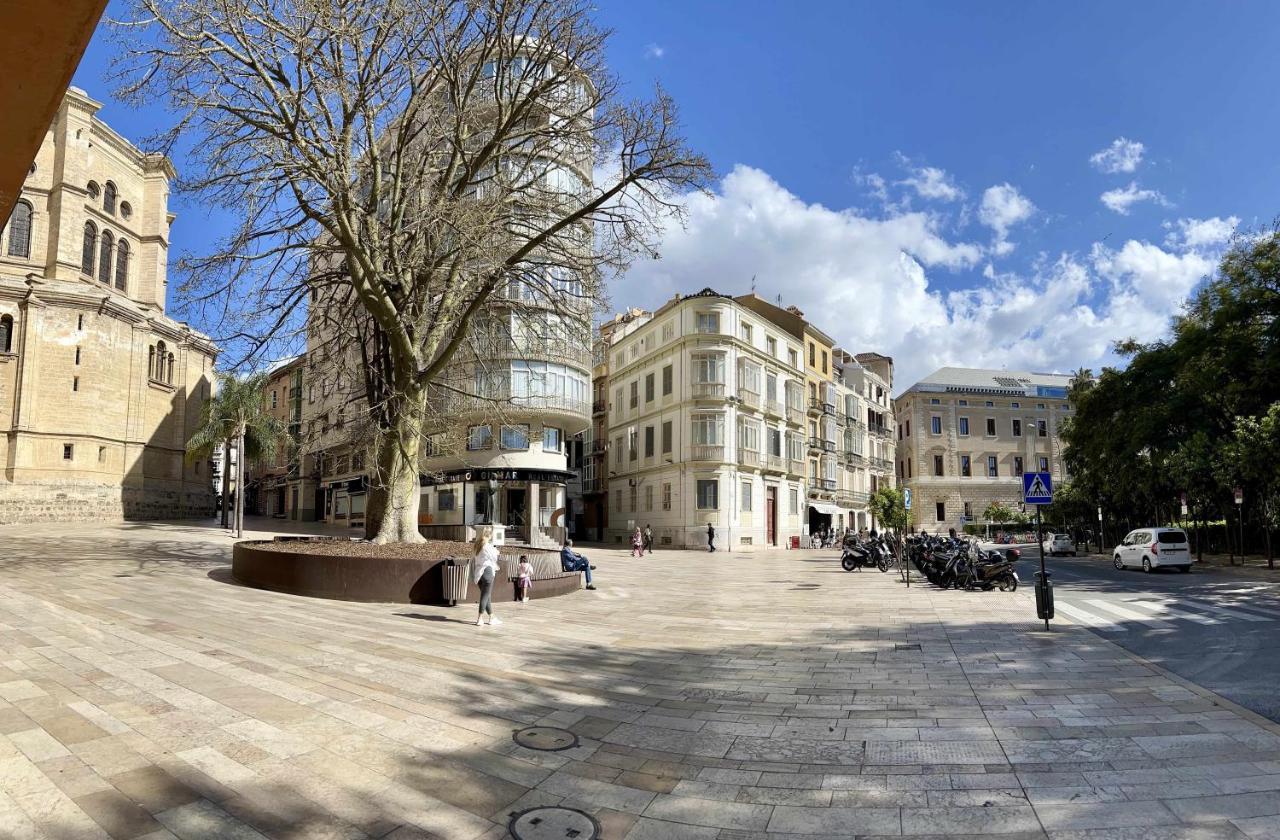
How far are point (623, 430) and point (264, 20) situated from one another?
35409mm

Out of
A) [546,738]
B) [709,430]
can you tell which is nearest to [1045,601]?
[546,738]

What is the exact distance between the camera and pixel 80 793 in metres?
4.29

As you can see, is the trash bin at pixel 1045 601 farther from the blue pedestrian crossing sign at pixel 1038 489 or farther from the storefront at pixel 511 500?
the storefront at pixel 511 500

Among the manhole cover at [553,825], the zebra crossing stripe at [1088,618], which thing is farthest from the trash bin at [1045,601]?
the manhole cover at [553,825]

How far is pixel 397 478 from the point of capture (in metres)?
16.6

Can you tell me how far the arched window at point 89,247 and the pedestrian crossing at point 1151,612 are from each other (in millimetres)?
53433

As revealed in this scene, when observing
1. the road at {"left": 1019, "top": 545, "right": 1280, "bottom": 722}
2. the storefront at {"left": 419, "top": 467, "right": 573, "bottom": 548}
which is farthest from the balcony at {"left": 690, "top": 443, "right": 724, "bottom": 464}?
the road at {"left": 1019, "top": 545, "right": 1280, "bottom": 722}

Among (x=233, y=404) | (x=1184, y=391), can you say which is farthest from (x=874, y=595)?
(x=233, y=404)

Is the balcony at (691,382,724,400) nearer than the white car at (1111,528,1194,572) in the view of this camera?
No

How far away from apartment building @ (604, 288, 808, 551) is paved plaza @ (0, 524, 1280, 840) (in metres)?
27.7

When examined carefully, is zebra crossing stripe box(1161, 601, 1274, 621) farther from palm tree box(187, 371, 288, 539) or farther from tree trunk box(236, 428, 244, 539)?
palm tree box(187, 371, 288, 539)

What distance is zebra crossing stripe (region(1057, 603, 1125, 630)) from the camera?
39.3 ft

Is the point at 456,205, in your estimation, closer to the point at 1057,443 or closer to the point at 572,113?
the point at 572,113

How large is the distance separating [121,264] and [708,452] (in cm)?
4115
